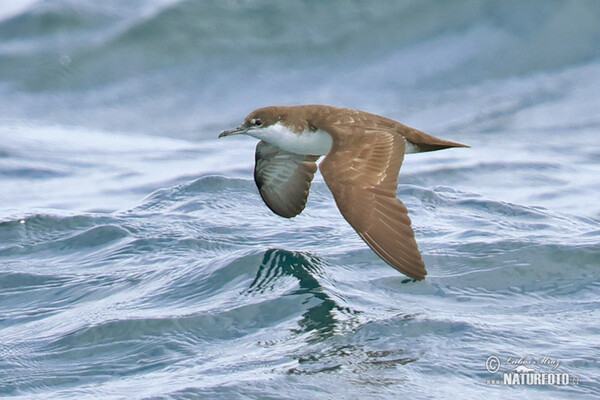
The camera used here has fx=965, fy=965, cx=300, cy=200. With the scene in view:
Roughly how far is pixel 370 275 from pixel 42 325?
220 cm

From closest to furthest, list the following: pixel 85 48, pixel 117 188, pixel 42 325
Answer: pixel 42 325, pixel 117 188, pixel 85 48

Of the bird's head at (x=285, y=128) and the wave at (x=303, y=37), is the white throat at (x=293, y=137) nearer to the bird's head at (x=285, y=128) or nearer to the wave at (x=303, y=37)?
the bird's head at (x=285, y=128)

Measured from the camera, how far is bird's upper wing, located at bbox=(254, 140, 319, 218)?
7.59 metres

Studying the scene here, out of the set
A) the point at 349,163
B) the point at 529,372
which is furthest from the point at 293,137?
the point at 529,372

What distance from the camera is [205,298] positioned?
6281 millimetres

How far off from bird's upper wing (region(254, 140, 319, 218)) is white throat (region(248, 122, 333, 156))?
515 millimetres

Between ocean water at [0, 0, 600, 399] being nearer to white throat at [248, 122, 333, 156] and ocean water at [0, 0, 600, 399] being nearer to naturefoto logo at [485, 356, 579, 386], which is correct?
naturefoto logo at [485, 356, 579, 386]

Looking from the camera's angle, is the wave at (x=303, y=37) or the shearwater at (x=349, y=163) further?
the wave at (x=303, y=37)

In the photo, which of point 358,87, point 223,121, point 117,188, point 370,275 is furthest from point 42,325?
point 358,87

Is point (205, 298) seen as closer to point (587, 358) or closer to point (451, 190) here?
point (587, 358)

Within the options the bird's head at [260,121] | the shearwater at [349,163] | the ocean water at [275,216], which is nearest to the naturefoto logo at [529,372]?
the ocean water at [275,216]

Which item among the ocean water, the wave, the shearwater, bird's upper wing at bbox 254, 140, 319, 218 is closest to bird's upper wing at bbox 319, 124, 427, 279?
the shearwater

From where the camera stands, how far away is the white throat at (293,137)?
712 centimetres

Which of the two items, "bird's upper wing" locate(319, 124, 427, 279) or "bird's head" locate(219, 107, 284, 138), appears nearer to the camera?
"bird's upper wing" locate(319, 124, 427, 279)
